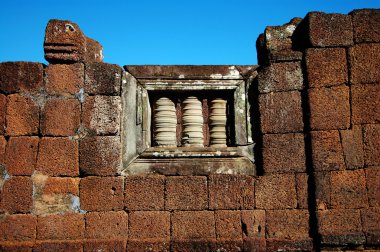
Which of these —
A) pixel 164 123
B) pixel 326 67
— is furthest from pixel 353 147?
pixel 164 123

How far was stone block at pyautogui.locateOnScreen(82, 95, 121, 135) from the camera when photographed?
4680 millimetres

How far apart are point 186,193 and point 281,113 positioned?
160 centimetres

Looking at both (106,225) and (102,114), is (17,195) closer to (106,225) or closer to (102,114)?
(106,225)

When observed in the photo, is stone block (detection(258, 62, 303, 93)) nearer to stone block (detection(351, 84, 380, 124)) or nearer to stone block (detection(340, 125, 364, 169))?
stone block (detection(351, 84, 380, 124))

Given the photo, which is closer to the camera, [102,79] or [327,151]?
[327,151]

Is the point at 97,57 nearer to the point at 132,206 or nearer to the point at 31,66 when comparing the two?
the point at 31,66

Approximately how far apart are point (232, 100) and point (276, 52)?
34.3 inches

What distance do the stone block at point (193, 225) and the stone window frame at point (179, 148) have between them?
0.52 meters

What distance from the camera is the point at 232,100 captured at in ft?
16.5

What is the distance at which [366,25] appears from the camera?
464 cm

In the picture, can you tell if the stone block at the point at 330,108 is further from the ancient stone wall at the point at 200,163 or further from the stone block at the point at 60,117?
the stone block at the point at 60,117

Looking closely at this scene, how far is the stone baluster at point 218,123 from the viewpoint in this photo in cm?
492

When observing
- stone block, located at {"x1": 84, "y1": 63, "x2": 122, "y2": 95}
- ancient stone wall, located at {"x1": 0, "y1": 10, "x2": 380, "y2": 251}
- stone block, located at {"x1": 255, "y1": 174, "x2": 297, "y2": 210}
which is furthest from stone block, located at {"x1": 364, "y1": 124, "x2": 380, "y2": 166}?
stone block, located at {"x1": 84, "y1": 63, "x2": 122, "y2": 95}

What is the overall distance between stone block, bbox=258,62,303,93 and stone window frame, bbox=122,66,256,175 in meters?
0.27
